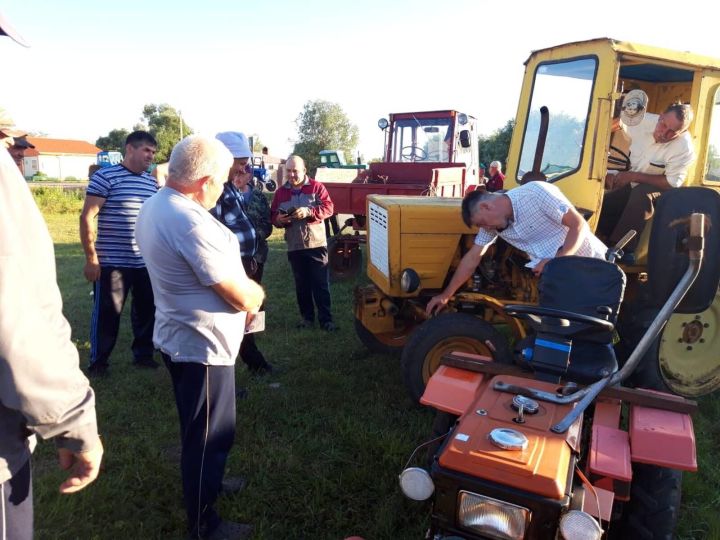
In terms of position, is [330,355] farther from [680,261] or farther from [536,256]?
[680,261]

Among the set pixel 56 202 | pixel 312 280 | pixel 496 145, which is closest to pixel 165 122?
pixel 496 145

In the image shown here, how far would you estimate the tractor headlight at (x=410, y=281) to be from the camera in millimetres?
3762

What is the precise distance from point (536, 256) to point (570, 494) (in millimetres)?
1823

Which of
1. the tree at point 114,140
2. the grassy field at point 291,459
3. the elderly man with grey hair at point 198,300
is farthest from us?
the tree at point 114,140

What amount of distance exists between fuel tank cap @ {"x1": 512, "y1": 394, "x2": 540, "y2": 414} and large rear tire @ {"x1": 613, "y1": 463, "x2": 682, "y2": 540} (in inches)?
22.9

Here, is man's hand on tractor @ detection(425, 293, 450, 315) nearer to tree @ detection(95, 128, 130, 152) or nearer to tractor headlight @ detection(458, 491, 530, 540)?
tractor headlight @ detection(458, 491, 530, 540)

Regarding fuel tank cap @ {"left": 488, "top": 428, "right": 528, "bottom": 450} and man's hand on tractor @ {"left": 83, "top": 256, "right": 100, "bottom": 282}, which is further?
man's hand on tractor @ {"left": 83, "top": 256, "right": 100, "bottom": 282}

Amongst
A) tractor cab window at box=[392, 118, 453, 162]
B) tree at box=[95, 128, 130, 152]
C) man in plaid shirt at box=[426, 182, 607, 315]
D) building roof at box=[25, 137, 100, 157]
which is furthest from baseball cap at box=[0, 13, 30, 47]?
building roof at box=[25, 137, 100, 157]

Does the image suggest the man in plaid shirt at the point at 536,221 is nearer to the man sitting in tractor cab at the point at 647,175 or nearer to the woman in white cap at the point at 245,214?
the man sitting in tractor cab at the point at 647,175

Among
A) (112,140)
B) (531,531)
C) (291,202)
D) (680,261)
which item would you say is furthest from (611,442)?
(112,140)

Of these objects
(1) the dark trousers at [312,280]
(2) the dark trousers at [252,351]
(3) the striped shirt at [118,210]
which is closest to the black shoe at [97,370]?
(3) the striped shirt at [118,210]

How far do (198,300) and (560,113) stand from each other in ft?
9.61

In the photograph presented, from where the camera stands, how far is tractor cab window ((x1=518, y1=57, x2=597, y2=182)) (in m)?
3.62

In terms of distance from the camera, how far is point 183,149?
2.18 metres
